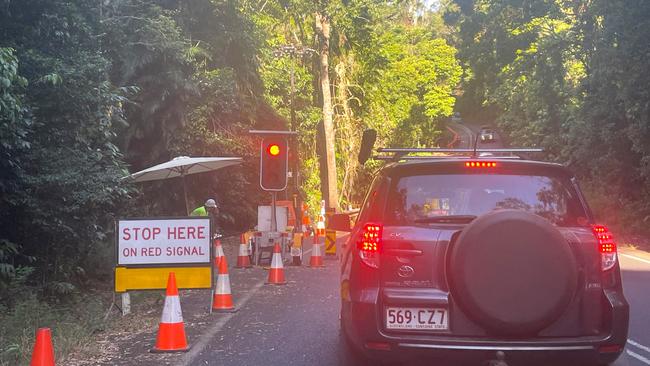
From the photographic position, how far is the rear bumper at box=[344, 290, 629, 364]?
4.80m

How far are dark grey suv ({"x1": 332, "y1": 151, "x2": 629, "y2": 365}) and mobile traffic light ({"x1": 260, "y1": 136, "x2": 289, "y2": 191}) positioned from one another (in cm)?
1032

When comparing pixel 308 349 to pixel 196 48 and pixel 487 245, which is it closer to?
pixel 487 245

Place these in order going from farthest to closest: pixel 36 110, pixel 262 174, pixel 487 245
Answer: pixel 262 174 → pixel 36 110 → pixel 487 245

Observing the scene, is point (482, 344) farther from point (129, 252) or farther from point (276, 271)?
point (276, 271)

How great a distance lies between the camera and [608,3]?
22891 millimetres

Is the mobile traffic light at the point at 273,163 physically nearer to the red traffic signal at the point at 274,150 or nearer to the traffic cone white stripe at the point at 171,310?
the red traffic signal at the point at 274,150

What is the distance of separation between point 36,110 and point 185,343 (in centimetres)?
455

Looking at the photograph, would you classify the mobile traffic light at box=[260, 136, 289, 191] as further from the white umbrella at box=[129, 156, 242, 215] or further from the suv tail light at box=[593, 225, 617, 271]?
the suv tail light at box=[593, 225, 617, 271]

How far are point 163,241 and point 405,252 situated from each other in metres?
5.55

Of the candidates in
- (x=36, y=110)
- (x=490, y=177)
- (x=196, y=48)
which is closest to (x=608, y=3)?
(x=196, y=48)

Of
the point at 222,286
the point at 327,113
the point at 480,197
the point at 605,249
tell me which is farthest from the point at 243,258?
the point at 327,113

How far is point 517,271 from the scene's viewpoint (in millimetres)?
4586

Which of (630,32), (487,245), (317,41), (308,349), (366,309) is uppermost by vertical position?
(317,41)

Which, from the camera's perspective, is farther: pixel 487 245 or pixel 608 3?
pixel 608 3
